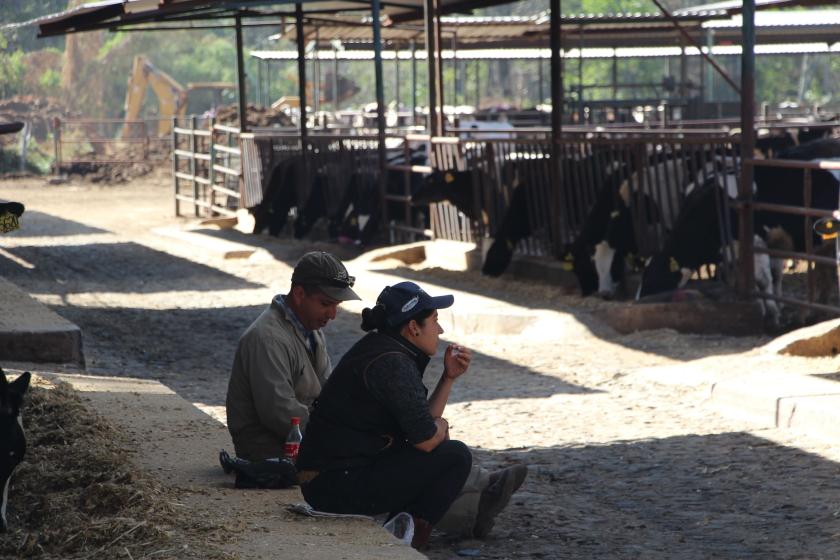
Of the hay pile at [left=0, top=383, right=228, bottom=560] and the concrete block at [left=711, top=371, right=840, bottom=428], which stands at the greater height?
the hay pile at [left=0, top=383, right=228, bottom=560]

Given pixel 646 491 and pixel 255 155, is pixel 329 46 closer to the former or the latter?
pixel 255 155

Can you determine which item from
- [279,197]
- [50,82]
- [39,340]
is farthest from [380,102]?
[50,82]

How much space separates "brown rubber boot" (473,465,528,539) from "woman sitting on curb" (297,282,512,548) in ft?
1.26

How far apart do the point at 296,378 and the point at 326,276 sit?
463 millimetres

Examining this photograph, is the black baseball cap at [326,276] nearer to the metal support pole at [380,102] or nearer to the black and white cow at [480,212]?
the black and white cow at [480,212]

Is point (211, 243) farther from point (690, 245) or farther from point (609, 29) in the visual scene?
point (609, 29)

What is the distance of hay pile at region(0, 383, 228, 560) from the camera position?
424 centimetres

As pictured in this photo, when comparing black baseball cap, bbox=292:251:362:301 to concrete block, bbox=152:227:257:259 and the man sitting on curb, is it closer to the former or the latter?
the man sitting on curb

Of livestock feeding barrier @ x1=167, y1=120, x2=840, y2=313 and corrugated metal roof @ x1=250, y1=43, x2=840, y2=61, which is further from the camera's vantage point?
corrugated metal roof @ x1=250, y1=43, x2=840, y2=61

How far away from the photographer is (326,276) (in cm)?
504

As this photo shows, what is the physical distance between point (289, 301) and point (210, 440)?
1087 mm

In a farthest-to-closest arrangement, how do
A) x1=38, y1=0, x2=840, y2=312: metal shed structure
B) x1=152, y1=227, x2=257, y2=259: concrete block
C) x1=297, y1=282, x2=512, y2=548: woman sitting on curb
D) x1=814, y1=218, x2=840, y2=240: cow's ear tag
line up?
x1=152, y1=227, x2=257, y2=259: concrete block → x1=38, y1=0, x2=840, y2=312: metal shed structure → x1=814, y1=218, x2=840, y2=240: cow's ear tag → x1=297, y1=282, x2=512, y2=548: woman sitting on curb

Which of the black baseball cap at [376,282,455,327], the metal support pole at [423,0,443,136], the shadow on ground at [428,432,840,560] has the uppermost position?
the metal support pole at [423,0,443,136]

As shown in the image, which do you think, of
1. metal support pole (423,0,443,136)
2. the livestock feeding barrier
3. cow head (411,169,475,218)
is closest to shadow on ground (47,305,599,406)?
the livestock feeding barrier
